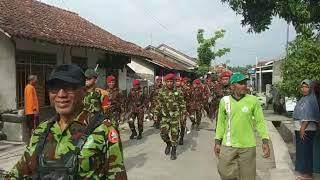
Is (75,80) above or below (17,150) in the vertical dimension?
above

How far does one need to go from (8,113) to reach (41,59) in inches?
110

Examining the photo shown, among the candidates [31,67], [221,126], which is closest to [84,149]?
[221,126]

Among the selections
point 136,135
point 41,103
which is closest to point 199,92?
point 136,135

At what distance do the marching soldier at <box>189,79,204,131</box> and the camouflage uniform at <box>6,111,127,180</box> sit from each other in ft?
43.1

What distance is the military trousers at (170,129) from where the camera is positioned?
34.0ft

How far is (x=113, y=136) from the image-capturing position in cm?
283

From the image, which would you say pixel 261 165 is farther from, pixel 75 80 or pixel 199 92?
pixel 199 92

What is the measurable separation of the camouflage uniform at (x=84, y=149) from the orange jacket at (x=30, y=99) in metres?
8.92

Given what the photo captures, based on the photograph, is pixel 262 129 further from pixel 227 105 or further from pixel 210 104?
pixel 210 104

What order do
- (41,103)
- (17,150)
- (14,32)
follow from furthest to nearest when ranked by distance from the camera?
1. (41,103)
2. (14,32)
3. (17,150)

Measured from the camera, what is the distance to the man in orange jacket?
1159 cm

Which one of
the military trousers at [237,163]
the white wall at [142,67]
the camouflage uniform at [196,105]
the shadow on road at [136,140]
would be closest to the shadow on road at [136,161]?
the shadow on road at [136,140]

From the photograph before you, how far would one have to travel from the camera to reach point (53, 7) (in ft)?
71.7

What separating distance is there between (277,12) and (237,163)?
14.5 meters
